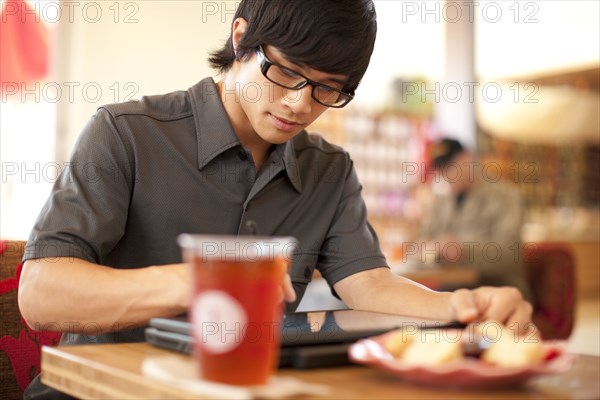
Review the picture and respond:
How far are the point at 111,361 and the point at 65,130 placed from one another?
2.87 meters

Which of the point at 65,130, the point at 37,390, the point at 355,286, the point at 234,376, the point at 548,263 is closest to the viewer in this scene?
the point at 234,376

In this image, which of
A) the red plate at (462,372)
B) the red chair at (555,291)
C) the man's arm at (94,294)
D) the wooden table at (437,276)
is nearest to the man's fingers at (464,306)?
the red plate at (462,372)

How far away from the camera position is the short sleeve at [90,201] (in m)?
1.18

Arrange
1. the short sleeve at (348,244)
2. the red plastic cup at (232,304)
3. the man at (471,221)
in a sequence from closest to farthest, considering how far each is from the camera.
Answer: the red plastic cup at (232,304)
the short sleeve at (348,244)
the man at (471,221)

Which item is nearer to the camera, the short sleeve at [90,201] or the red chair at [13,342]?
the short sleeve at [90,201]

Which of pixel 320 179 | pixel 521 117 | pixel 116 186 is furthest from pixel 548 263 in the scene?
pixel 521 117

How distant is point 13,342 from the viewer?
1487 millimetres

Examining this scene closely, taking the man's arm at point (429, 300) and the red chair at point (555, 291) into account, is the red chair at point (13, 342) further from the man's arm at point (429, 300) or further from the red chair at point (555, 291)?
the red chair at point (555, 291)

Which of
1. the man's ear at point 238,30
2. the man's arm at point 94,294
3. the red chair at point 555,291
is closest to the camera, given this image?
the man's arm at point 94,294

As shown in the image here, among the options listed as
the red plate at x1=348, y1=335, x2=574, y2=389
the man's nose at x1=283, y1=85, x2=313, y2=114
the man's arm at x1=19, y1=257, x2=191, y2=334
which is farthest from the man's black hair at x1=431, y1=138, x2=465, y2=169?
the red plate at x1=348, y1=335, x2=574, y2=389

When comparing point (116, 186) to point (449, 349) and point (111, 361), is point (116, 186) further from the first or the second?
point (449, 349)

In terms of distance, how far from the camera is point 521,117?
27.5 feet

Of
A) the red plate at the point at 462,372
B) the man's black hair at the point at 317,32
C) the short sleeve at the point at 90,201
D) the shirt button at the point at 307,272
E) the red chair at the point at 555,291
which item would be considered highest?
the man's black hair at the point at 317,32

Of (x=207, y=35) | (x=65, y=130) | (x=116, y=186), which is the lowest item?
(x=116, y=186)
